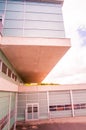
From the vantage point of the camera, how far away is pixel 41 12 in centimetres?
1245

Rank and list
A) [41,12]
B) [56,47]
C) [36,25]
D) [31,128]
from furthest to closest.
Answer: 1. [31,128]
2. [41,12]
3. [36,25]
4. [56,47]

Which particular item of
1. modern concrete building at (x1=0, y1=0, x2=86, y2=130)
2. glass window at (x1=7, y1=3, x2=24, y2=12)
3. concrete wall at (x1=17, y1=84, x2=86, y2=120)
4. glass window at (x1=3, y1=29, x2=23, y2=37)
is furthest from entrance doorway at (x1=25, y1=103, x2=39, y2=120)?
glass window at (x1=7, y1=3, x2=24, y2=12)

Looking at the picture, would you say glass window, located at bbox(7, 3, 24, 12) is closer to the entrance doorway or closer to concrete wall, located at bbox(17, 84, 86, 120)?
concrete wall, located at bbox(17, 84, 86, 120)

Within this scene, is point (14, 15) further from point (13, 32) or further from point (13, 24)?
point (13, 32)

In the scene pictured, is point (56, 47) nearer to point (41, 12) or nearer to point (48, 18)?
point (48, 18)

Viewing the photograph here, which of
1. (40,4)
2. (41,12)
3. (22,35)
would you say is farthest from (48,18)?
(22,35)

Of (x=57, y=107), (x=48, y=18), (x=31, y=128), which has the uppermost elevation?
(x=48, y=18)

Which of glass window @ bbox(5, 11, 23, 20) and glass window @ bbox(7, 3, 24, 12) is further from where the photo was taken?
glass window @ bbox(7, 3, 24, 12)

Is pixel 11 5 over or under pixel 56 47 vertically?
over

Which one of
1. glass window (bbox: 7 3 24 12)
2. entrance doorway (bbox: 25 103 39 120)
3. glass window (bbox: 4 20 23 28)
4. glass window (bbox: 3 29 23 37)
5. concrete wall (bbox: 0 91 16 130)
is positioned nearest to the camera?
concrete wall (bbox: 0 91 16 130)

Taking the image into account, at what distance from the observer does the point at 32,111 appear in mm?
20266

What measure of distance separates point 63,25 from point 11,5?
5.02 metres

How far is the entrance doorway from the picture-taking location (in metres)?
20.0

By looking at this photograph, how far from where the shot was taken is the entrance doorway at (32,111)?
19969 mm
